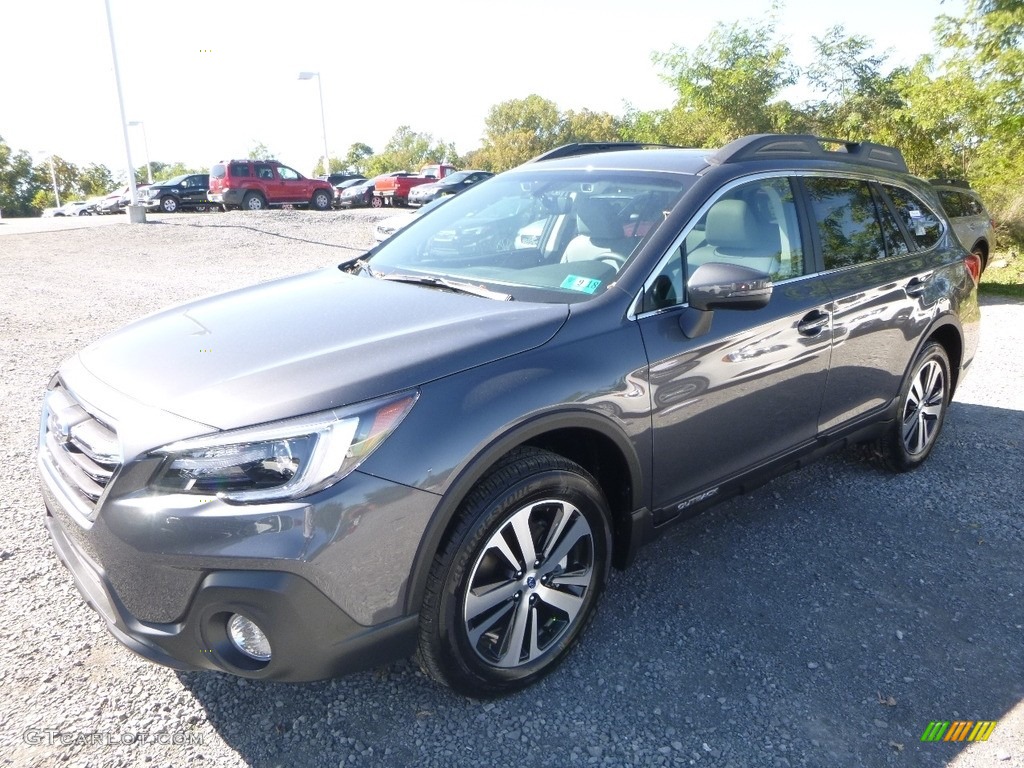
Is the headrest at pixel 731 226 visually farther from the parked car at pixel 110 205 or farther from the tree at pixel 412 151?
the tree at pixel 412 151

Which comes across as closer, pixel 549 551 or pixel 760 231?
pixel 549 551

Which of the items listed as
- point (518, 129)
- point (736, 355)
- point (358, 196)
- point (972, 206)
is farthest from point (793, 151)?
point (518, 129)

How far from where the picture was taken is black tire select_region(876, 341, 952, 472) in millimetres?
4348

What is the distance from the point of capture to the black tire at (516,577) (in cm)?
Answer: 237

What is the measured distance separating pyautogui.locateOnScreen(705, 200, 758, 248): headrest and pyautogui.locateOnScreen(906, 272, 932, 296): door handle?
47.8 inches

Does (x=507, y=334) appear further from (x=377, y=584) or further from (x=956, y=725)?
(x=956, y=725)

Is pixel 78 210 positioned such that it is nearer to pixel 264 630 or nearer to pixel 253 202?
pixel 253 202

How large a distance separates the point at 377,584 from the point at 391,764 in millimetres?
605

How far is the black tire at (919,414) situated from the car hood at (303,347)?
→ 258 cm

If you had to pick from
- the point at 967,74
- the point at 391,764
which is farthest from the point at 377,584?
the point at 967,74

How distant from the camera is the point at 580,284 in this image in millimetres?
2918

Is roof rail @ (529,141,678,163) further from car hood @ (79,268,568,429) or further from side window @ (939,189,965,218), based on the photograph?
side window @ (939,189,965,218)

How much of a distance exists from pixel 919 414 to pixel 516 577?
9.98 feet

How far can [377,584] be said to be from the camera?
2203 mm
